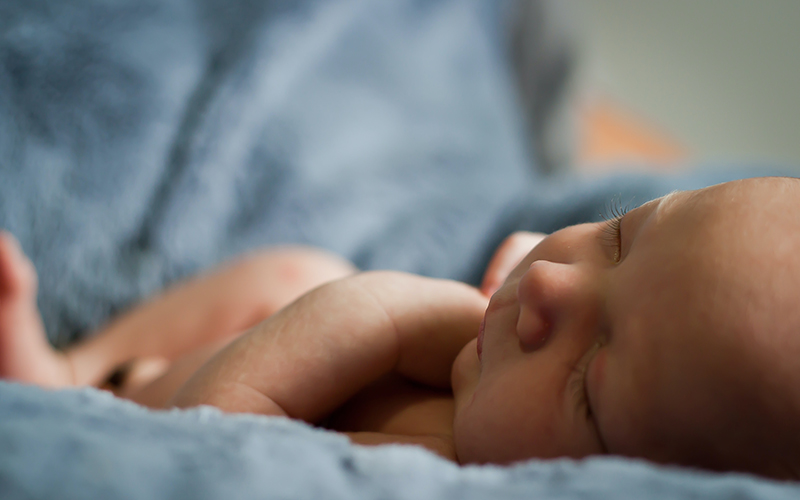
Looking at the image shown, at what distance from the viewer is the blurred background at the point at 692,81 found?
82.4 inches

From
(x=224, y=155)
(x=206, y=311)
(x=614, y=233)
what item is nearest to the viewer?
(x=614, y=233)

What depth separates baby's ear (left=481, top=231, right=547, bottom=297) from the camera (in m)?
0.68

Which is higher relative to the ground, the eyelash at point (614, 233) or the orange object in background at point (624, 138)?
the eyelash at point (614, 233)

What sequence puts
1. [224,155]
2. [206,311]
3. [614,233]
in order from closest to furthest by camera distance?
[614,233], [206,311], [224,155]

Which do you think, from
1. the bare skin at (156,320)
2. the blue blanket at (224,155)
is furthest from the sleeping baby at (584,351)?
the blue blanket at (224,155)

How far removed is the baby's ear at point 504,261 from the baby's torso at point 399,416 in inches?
5.5

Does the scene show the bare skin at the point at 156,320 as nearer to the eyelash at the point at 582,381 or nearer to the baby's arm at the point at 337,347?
the baby's arm at the point at 337,347

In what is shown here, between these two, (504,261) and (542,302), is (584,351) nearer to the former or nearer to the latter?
(542,302)

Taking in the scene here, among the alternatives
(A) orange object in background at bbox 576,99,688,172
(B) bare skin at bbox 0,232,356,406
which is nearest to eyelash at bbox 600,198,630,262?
(B) bare skin at bbox 0,232,356,406

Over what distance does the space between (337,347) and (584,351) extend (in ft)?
0.69

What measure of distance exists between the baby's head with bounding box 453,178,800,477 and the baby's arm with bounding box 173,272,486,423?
10cm

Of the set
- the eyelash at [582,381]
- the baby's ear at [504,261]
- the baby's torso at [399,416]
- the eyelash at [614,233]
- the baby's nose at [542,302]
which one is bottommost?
the baby's torso at [399,416]

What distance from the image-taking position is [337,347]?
526 millimetres

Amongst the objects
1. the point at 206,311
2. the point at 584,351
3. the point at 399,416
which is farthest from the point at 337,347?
the point at 206,311
